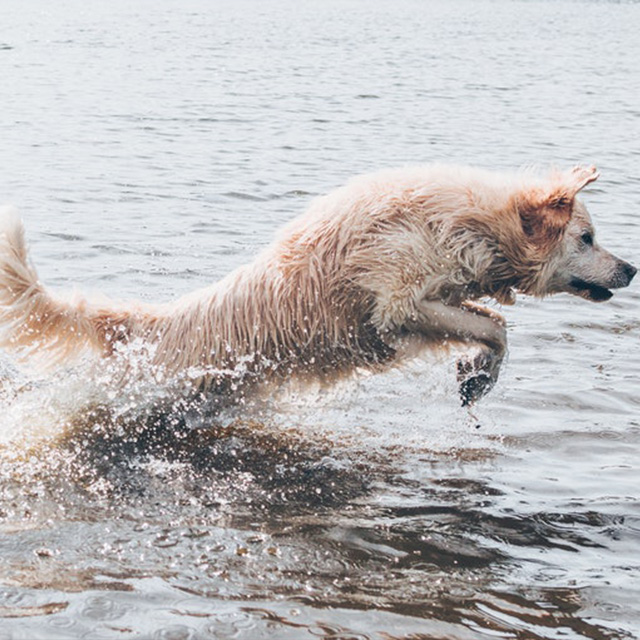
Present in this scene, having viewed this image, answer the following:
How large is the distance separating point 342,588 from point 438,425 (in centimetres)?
264

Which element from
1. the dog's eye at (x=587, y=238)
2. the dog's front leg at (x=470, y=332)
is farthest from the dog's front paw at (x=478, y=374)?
the dog's eye at (x=587, y=238)

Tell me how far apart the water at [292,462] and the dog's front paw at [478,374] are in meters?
0.31

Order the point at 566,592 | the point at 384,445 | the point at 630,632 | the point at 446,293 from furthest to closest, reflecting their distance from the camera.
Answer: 1. the point at 384,445
2. the point at 446,293
3. the point at 566,592
4. the point at 630,632

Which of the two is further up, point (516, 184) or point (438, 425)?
point (516, 184)

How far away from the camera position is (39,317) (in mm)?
5828

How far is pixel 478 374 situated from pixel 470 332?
50 cm

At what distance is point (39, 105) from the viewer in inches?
709

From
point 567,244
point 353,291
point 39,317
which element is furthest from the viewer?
point 567,244

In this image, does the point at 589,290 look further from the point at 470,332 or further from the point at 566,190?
the point at 470,332

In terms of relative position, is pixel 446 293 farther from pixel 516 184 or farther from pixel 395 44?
pixel 395 44

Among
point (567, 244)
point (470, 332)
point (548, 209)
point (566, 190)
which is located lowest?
point (470, 332)

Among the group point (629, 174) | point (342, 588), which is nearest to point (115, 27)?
point (629, 174)

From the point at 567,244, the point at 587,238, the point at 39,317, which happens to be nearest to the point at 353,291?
the point at 567,244

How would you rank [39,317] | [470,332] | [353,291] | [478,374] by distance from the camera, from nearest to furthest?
[39,317] → [353,291] → [470,332] → [478,374]
